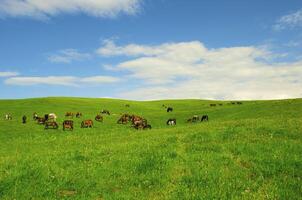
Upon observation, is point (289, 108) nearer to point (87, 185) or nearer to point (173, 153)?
point (173, 153)

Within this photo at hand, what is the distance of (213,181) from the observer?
50.5 ft

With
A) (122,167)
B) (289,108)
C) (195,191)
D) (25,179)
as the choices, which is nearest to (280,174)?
(195,191)

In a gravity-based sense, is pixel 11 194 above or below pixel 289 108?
below

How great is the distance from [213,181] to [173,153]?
4601 mm

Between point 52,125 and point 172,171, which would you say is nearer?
→ point 172,171

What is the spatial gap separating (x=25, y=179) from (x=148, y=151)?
689cm

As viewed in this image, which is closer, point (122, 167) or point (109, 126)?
point (122, 167)

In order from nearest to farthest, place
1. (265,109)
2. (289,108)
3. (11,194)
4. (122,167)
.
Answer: (11,194)
(122,167)
(289,108)
(265,109)

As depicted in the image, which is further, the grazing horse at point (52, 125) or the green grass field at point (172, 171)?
the grazing horse at point (52, 125)

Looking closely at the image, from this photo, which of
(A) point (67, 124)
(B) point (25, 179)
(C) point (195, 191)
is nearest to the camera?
(C) point (195, 191)

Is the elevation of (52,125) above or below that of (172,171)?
above

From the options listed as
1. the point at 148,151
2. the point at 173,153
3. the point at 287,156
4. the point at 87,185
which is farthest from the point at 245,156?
the point at 87,185

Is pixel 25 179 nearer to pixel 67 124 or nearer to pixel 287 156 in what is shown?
pixel 287 156

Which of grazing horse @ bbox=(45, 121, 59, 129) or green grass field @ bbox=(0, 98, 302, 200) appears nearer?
green grass field @ bbox=(0, 98, 302, 200)
